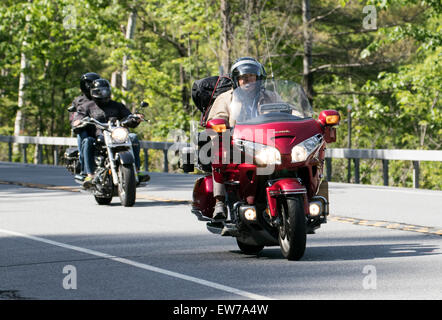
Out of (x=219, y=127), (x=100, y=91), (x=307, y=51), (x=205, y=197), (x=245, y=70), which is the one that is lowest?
(x=205, y=197)

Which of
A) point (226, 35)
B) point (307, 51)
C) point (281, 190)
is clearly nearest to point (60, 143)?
point (226, 35)

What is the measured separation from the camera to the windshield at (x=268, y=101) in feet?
31.3

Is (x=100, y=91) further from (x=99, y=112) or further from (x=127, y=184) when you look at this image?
(x=127, y=184)

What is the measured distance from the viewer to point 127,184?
1489 centimetres

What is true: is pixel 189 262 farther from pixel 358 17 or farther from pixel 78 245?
pixel 358 17

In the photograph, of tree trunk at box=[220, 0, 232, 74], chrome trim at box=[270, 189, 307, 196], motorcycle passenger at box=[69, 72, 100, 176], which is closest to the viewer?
chrome trim at box=[270, 189, 307, 196]

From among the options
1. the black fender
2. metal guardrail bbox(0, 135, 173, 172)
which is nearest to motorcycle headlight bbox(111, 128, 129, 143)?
the black fender

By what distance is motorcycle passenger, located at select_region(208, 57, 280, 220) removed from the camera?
9.62 meters

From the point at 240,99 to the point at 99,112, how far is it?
611 centimetres

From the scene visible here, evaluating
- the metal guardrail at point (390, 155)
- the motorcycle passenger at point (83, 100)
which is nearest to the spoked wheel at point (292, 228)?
the motorcycle passenger at point (83, 100)

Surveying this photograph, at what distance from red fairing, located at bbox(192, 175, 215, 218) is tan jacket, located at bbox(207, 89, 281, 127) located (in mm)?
693

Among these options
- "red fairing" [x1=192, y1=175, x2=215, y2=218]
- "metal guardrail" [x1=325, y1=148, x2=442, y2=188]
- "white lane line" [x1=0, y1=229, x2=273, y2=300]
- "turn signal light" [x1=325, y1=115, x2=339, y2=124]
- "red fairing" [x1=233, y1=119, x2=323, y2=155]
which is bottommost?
"white lane line" [x1=0, y1=229, x2=273, y2=300]

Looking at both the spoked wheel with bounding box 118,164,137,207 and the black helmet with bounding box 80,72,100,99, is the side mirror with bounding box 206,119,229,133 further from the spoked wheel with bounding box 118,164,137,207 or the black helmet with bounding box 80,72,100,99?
the black helmet with bounding box 80,72,100,99

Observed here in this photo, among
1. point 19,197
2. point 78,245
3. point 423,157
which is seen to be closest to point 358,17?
point 423,157
